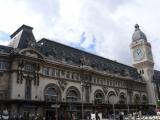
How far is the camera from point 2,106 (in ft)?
158

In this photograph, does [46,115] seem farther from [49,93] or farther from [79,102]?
[79,102]

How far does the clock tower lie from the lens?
99.8 m

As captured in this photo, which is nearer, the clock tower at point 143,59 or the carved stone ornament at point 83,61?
the carved stone ornament at point 83,61

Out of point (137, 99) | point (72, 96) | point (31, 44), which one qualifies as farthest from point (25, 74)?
point (137, 99)

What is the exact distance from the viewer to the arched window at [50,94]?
56.8 m

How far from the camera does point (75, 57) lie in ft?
232

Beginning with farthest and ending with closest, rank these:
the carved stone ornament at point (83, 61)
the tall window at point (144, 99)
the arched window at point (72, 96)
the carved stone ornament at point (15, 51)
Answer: the tall window at point (144, 99), the carved stone ornament at point (83, 61), the arched window at point (72, 96), the carved stone ornament at point (15, 51)

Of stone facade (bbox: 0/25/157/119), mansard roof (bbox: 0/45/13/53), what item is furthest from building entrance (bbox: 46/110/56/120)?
mansard roof (bbox: 0/45/13/53)

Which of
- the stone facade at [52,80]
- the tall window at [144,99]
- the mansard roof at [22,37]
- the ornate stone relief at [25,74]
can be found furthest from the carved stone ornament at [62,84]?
the tall window at [144,99]

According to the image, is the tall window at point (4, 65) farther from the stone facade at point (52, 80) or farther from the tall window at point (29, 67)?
the tall window at point (29, 67)

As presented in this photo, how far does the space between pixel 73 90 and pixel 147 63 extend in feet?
163

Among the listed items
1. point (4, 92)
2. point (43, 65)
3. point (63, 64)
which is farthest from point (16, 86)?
point (63, 64)

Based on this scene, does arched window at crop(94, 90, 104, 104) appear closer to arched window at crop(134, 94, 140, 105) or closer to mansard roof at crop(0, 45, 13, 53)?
arched window at crop(134, 94, 140, 105)

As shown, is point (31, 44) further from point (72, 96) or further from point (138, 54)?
point (138, 54)
